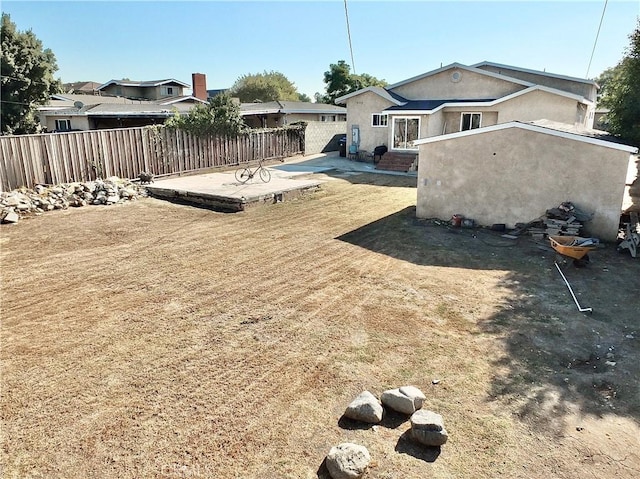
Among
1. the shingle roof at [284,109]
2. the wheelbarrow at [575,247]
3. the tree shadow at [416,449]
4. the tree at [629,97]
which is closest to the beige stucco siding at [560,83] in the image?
the tree at [629,97]

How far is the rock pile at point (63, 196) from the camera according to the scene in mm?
11648

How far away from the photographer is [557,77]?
22719mm

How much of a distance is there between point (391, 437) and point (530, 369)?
210 centimetres

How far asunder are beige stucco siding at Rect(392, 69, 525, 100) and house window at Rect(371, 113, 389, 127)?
84.4 inches

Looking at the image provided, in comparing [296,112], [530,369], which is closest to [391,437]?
[530,369]

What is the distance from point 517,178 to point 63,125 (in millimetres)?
25710

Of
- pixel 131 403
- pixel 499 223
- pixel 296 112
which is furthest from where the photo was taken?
pixel 296 112

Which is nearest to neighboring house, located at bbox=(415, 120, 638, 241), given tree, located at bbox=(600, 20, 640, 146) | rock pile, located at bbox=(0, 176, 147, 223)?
tree, located at bbox=(600, 20, 640, 146)

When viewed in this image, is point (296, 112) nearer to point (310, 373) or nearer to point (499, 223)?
point (499, 223)

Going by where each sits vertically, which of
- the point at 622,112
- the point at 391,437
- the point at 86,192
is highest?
the point at 622,112

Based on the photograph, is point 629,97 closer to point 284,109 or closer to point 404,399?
point 404,399

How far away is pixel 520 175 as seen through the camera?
10695 millimetres

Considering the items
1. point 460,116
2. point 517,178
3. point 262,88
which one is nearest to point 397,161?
point 460,116

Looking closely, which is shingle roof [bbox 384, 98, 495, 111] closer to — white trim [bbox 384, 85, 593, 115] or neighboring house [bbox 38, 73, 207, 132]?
white trim [bbox 384, 85, 593, 115]
